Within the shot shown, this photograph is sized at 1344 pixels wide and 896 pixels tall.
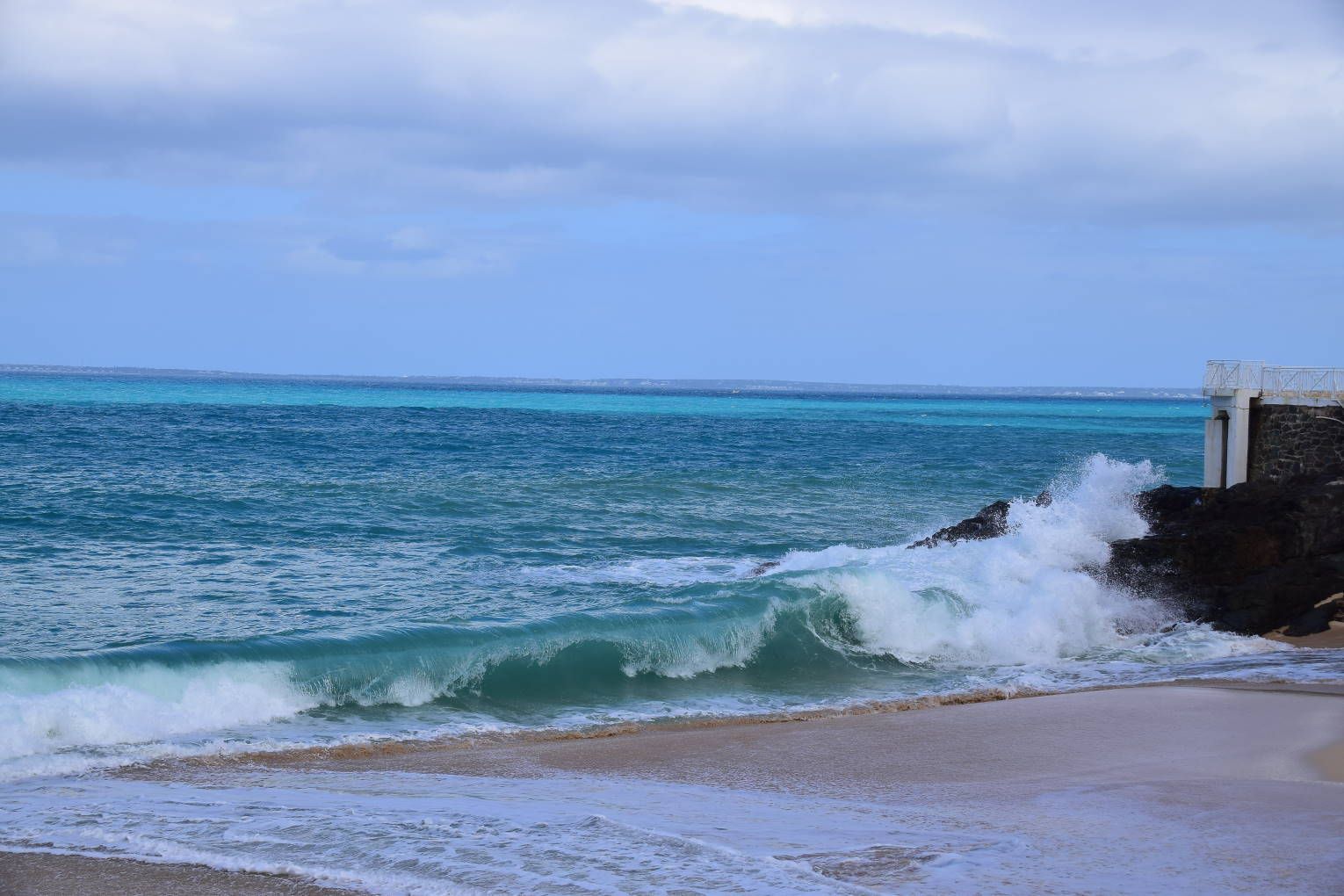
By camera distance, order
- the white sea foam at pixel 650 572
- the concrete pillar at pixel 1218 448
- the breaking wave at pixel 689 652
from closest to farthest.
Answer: the breaking wave at pixel 689 652 < the white sea foam at pixel 650 572 < the concrete pillar at pixel 1218 448

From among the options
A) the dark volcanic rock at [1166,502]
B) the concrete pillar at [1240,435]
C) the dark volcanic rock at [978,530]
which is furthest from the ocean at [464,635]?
the concrete pillar at [1240,435]

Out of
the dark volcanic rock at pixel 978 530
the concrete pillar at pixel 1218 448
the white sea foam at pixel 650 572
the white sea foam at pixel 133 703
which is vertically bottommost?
the white sea foam at pixel 133 703

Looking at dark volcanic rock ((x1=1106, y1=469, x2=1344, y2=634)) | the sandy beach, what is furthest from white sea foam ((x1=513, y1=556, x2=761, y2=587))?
the sandy beach

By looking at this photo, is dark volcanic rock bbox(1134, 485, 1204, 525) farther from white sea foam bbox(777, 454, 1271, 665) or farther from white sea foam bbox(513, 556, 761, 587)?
white sea foam bbox(513, 556, 761, 587)

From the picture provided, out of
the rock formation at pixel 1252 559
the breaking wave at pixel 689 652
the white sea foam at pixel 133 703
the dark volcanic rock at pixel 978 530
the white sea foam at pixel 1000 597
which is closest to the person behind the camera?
the white sea foam at pixel 133 703

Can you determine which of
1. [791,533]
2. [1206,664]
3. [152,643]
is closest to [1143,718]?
[1206,664]

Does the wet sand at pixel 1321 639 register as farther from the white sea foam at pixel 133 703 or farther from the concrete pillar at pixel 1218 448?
the white sea foam at pixel 133 703

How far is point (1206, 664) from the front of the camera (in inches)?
504

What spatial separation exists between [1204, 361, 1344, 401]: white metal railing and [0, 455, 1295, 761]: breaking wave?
233 inches

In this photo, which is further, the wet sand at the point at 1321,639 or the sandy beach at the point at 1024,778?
the wet sand at the point at 1321,639

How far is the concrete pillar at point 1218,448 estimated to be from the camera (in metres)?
21.4

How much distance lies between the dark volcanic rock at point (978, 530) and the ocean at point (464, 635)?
1.40ft

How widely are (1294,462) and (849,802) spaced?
54.1 feet

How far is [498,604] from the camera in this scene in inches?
579
